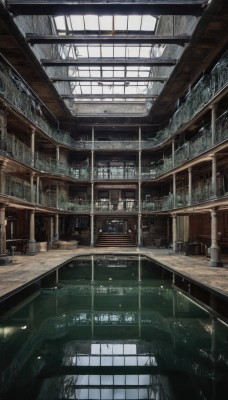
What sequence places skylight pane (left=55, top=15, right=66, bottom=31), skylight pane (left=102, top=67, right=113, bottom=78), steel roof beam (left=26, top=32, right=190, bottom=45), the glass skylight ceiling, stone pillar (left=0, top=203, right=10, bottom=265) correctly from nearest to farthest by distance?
steel roof beam (left=26, top=32, right=190, bottom=45), stone pillar (left=0, top=203, right=10, bottom=265), the glass skylight ceiling, skylight pane (left=55, top=15, right=66, bottom=31), skylight pane (left=102, top=67, right=113, bottom=78)

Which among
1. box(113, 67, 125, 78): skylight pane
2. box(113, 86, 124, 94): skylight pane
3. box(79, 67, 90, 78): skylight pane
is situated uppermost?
box(79, 67, 90, 78): skylight pane

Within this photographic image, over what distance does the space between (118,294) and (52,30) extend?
63.8ft

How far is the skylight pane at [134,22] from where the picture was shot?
21984 mm

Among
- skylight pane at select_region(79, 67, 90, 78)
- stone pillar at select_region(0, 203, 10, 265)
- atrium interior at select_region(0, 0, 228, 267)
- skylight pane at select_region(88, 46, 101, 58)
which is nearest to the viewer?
atrium interior at select_region(0, 0, 228, 267)

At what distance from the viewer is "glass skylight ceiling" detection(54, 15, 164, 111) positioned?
2180 cm

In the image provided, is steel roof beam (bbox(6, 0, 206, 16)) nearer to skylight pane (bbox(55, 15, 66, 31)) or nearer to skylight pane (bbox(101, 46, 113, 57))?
skylight pane (bbox(55, 15, 66, 31))

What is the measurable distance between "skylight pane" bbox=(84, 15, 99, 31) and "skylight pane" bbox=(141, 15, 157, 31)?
10.9 ft

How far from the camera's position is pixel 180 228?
27984 millimetres

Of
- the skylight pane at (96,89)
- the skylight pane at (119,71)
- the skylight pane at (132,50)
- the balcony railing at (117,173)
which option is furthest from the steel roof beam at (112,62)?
the balcony railing at (117,173)

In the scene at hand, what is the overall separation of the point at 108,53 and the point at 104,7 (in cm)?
1244

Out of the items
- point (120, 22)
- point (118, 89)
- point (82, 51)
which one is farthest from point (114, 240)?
point (120, 22)

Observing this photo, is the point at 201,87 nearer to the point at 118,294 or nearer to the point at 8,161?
the point at 8,161

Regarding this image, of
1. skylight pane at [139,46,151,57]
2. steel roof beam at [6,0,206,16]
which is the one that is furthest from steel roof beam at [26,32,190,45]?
skylight pane at [139,46,151,57]

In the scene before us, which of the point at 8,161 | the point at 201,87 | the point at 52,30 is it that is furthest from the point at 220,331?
the point at 52,30
